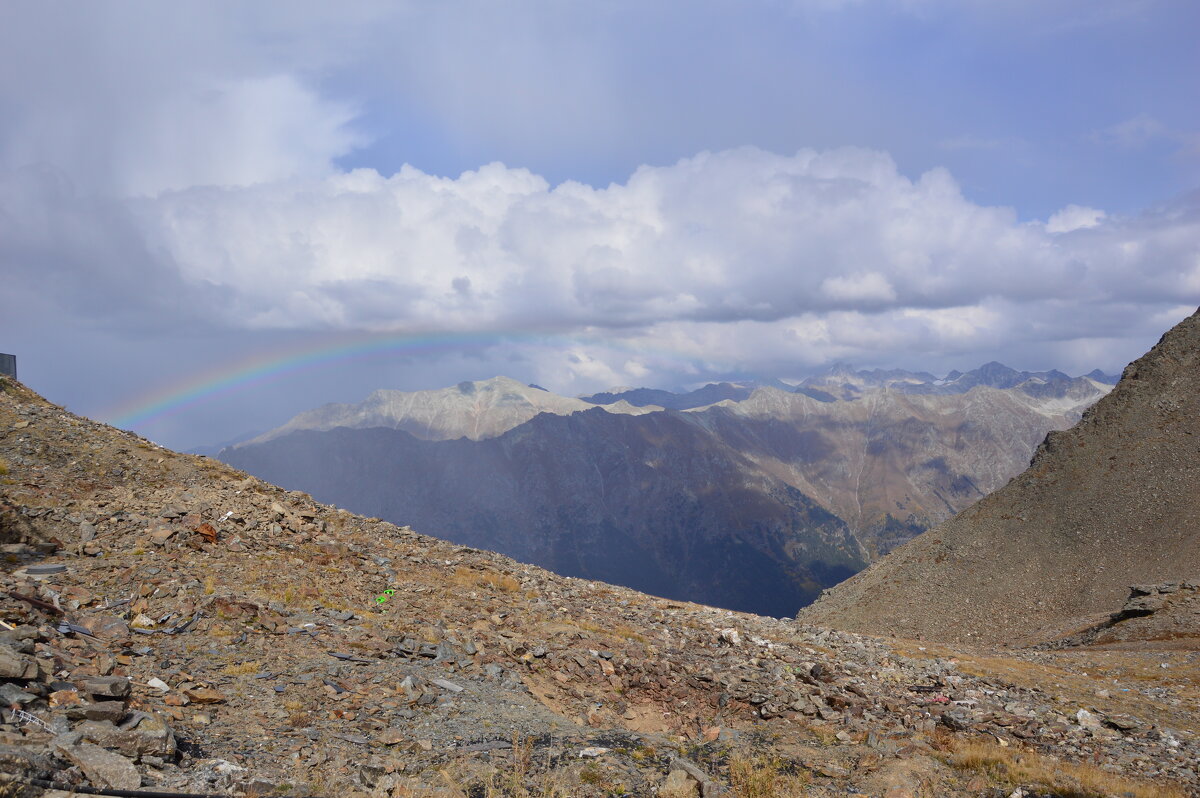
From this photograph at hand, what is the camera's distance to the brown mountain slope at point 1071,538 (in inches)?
2621

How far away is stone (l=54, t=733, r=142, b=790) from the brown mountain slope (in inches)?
2612

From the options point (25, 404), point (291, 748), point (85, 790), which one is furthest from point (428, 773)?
point (25, 404)

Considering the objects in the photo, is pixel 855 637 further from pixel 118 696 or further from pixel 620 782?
pixel 118 696

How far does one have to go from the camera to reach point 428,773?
12.7 m

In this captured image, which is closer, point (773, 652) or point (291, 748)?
point (291, 748)

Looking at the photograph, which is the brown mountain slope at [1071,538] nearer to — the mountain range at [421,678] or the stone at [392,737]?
the mountain range at [421,678]

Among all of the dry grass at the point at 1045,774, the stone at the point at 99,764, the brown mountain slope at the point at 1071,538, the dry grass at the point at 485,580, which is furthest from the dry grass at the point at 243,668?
the brown mountain slope at the point at 1071,538

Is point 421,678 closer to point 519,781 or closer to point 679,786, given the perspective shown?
point 519,781

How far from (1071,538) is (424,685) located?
87.4 meters

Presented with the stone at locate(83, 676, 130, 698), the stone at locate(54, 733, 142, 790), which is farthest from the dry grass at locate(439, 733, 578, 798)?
the stone at locate(83, 676, 130, 698)

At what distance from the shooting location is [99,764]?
383 inches

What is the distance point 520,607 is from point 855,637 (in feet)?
60.1

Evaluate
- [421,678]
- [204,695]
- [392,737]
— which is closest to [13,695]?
[204,695]

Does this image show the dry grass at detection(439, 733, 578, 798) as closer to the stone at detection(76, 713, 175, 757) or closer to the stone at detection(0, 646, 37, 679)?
the stone at detection(76, 713, 175, 757)
